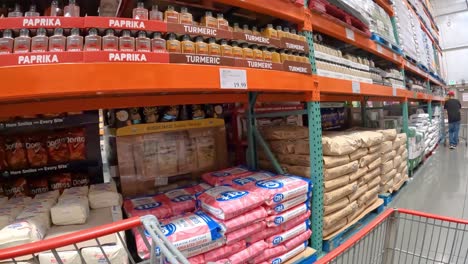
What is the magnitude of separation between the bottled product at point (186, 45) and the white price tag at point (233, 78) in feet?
0.49

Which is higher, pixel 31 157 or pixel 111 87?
pixel 111 87

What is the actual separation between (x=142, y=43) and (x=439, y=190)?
368 centimetres

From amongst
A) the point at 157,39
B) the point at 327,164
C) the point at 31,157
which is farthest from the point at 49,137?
the point at 327,164

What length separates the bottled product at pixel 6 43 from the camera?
2.30ft

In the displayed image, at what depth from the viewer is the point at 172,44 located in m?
0.92

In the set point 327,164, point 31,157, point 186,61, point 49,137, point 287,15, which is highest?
point 287,15

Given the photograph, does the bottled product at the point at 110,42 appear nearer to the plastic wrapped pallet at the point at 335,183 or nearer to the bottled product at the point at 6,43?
the bottled product at the point at 6,43

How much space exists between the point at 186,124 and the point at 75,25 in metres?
0.92

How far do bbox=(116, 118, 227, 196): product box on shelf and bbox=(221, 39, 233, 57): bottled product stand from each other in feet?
2.25

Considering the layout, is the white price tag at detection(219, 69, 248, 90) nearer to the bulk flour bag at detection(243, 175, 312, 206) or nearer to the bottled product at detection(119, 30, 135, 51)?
the bottled product at detection(119, 30, 135, 51)

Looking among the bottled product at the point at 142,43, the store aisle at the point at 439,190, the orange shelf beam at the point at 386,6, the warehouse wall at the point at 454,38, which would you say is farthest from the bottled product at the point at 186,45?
the warehouse wall at the point at 454,38

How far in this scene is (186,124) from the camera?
64.2 inches

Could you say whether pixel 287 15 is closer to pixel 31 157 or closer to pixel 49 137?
pixel 49 137

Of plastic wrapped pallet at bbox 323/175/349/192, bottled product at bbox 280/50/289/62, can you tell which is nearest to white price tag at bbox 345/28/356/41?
bottled product at bbox 280/50/289/62
